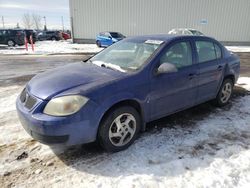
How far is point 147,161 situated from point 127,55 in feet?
5.76

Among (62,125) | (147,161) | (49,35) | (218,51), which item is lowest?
(49,35)

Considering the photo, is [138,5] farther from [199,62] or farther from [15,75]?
[199,62]

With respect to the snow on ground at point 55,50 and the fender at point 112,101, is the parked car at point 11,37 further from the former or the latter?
the fender at point 112,101

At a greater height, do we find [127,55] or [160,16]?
[160,16]

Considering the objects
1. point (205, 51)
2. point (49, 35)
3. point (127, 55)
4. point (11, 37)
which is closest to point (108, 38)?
point (11, 37)

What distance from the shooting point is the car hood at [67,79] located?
128 inches

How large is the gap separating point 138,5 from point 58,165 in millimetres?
24794

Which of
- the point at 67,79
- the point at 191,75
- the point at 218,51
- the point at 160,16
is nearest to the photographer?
the point at 67,79

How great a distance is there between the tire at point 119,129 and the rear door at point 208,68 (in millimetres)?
1620

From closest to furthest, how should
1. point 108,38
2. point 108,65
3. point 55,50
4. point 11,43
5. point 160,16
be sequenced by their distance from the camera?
point 108,65, point 55,50, point 108,38, point 11,43, point 160,16

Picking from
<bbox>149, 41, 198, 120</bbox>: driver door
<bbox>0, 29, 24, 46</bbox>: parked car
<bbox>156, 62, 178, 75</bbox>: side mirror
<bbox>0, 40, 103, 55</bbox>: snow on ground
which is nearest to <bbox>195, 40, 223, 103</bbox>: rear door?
<bbox>149, 41, 198, 120</bbox>: driver door

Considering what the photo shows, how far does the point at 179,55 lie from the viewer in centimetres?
425

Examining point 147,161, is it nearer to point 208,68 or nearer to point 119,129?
point 119,129

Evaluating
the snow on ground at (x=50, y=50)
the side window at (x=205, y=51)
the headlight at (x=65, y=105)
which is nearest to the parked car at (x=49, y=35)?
the snow on ground at (x=50, y=50)
